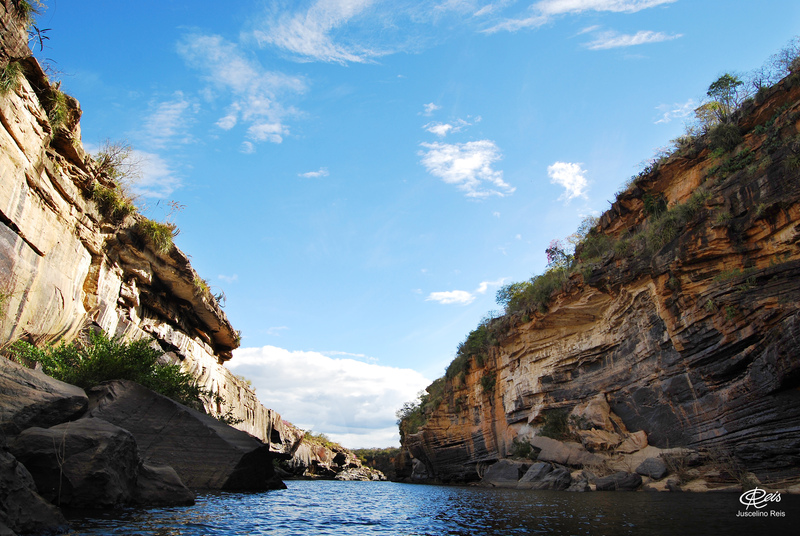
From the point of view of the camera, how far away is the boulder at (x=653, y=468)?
16.1 meters

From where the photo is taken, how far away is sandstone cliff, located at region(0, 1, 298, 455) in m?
12.9

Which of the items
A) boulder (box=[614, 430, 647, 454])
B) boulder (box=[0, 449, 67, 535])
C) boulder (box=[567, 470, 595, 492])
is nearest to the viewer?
boulder (box=[0, 449, 67, 535])

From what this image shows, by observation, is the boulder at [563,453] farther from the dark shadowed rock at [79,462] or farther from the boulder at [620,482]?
the dark shadowed rock at [79,462]

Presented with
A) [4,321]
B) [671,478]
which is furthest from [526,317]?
[4,321]

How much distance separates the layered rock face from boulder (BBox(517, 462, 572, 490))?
208cm

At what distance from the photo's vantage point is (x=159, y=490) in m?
8.47

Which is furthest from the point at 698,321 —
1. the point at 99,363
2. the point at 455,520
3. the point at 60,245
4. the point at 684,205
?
the point at 60,245

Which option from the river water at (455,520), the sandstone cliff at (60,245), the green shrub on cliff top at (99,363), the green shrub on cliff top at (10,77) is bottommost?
the river water at (455,520)

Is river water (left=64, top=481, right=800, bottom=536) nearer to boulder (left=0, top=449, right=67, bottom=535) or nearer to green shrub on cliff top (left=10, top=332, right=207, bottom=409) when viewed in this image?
boulder (left=0, top=449, right=67, bottom=535)

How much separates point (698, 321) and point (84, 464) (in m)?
18.8

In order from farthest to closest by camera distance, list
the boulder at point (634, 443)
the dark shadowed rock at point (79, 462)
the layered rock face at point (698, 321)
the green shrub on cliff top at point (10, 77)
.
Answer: the boulder at point (634, 443) → the layered rock face at point (698, 321) → the green shrub on cliff top at point (10, 77) → the dark shadowed rock at point (79, 462)

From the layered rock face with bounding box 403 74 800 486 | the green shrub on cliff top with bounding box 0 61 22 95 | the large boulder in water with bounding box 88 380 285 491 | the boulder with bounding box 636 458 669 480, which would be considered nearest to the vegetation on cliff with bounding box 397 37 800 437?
the layered rock face with bounding box 403 74 800 486

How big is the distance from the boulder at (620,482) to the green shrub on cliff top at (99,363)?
54.0ft

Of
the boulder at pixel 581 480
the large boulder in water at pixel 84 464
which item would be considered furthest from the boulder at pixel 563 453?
the large boulder in water at pixel 84 464
